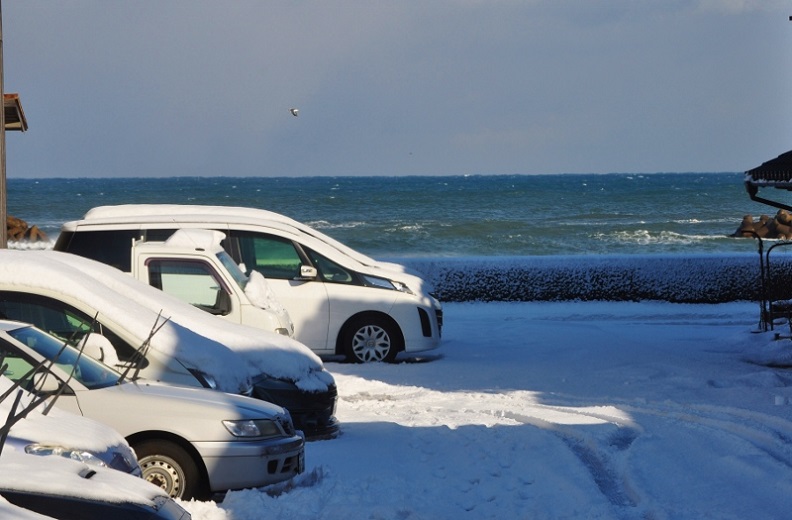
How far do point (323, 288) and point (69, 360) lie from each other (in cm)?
748

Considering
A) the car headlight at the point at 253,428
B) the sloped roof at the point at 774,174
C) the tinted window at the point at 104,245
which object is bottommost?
the car headlight at the point at 253,428

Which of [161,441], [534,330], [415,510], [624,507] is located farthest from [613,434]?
[534,330]

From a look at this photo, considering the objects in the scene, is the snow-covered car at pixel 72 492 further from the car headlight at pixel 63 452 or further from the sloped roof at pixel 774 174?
the sloped roof at pixel 774 174

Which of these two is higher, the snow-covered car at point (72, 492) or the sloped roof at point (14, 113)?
the sloped roof at point (14, 113)

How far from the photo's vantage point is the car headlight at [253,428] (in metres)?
7.26

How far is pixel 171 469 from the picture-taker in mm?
7160

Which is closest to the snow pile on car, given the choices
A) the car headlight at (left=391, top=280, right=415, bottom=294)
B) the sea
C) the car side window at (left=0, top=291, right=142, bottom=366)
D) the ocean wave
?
the car side window at (left=0, top=291, right=142, bottom=366)

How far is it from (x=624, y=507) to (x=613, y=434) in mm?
2426

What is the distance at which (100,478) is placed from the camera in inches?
172

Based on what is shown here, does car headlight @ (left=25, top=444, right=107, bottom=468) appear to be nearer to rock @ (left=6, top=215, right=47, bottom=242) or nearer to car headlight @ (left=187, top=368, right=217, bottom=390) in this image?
car headlight @ (left=187, top=368, right=217, bottom=390)

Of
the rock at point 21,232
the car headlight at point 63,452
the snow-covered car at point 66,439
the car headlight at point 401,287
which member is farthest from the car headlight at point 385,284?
the rock at point 21,232

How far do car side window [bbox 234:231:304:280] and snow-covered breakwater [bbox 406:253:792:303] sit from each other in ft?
28.2

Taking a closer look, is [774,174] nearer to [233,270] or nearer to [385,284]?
[385,284]

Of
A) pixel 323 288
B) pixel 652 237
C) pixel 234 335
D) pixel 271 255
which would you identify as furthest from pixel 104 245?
pixel 652 237
